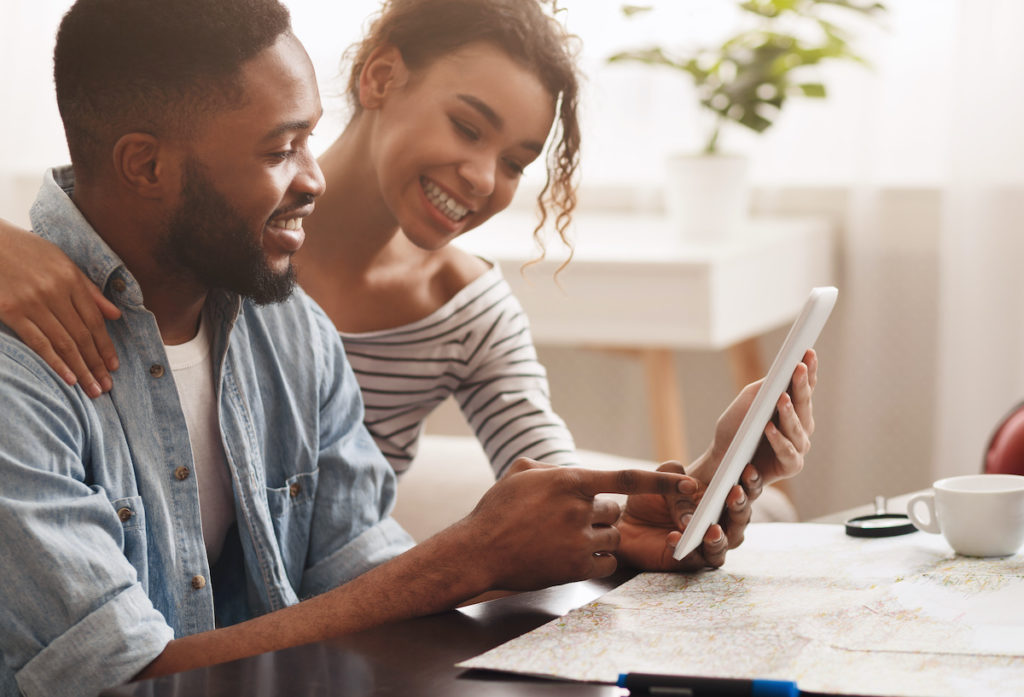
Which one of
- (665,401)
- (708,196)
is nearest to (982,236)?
(708,196)

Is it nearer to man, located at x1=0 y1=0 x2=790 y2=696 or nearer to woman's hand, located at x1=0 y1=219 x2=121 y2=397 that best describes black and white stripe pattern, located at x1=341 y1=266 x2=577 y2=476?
man, located at x1=0 y1=0 x2=790 y2=696

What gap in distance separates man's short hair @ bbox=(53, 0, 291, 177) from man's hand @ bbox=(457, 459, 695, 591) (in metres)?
0.33

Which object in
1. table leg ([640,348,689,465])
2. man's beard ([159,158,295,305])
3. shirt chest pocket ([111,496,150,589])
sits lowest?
table leg ([640,348,689,465])

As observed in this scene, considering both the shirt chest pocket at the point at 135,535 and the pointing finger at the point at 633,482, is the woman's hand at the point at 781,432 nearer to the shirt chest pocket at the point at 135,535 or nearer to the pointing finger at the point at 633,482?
the pointing finger at the point at 633,482

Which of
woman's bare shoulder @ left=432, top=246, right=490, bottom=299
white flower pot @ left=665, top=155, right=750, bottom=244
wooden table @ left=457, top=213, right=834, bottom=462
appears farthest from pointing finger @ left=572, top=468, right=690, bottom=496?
white flower pot @ left=665, top=155, right=750, bottom=244

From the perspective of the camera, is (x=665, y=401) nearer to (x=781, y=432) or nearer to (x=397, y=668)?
(x=781, y=432)

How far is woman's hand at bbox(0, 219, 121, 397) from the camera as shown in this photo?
79cm

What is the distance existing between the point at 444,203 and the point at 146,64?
1.24ft

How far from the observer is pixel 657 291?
6.49 ft

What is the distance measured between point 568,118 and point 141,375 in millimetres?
498

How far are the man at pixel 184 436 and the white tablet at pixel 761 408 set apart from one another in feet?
0.07

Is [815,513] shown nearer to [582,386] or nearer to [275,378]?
[582,386]

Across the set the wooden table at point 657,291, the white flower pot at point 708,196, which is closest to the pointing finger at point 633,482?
the wooden table at point 657,291

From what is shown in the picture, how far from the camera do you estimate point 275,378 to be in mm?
997
